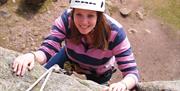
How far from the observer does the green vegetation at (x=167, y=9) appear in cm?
1098

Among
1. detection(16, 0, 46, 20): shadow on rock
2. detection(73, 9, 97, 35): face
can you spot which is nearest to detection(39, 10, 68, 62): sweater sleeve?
detection(73, 9, 97, 35): face

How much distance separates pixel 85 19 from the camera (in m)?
4.41

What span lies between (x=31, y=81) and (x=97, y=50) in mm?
1160

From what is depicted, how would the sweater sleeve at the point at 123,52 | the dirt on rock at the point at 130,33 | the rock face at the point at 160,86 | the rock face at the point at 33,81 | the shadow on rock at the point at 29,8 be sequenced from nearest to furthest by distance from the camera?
the rock face at the point at 33,81 → the rock face at the point at 160,86 → the sweater sleeve at the point at 123,52 → the dirt on rock at the point at 130,33 → the shadow on rock at the point at 29,8

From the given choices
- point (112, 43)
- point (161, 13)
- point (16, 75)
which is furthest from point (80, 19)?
point (161, 13)

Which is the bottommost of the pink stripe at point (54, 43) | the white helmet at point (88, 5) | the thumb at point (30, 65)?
the pink stripe at point (54, 43)

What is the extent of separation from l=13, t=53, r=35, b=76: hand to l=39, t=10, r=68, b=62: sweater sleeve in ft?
1.92

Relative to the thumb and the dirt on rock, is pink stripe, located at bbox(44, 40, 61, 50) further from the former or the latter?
the dirt on rock

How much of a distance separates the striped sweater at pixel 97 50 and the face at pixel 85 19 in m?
0.26

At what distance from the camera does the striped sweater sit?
471 cm

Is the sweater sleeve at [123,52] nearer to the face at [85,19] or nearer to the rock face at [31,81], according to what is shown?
the face at [85,19]

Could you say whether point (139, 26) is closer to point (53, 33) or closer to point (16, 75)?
point (53, 33)

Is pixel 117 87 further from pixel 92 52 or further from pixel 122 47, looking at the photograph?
pixel 92 52

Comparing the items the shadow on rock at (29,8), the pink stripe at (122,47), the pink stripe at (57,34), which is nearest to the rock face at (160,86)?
the pink stripe at (122,47)
